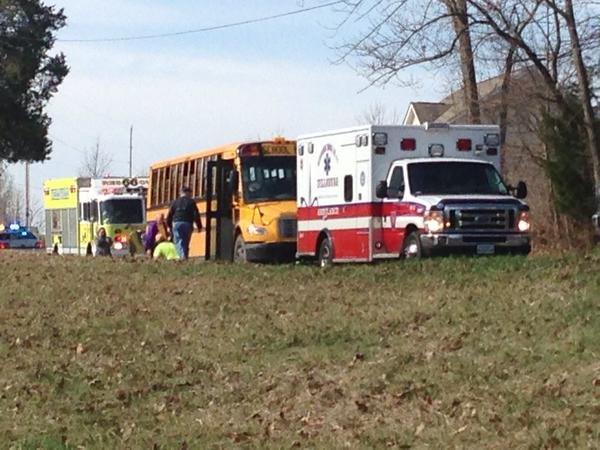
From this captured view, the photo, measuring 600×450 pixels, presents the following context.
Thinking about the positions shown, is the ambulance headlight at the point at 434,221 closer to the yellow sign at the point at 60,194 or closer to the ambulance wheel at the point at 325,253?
the ambulance wheel at the point at 325,253

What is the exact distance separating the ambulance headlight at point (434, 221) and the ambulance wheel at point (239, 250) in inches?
294

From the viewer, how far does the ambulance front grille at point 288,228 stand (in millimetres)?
28797

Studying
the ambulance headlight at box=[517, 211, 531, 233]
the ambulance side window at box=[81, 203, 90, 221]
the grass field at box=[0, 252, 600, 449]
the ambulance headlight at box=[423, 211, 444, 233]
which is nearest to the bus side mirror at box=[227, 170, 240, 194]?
the ambulance headlight at box=[423, 211, 444, 233]

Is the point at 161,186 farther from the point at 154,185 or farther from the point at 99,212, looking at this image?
the point at 99,212

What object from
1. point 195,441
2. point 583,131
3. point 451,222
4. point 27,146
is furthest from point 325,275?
point 27,146

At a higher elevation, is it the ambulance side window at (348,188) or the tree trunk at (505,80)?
the tree trunk at (505,80)

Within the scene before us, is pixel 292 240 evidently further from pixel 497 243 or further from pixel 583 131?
pixel 583 131

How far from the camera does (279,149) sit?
3019cm

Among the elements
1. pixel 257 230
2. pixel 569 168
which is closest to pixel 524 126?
pixel 569 168

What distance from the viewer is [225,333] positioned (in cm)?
1506

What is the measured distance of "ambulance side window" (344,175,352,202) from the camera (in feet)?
82.2

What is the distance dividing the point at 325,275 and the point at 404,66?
586 inches

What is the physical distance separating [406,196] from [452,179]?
0.86m

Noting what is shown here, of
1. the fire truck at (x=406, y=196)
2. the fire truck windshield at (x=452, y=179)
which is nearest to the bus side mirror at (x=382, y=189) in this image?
the fire truck at (x=406, y=196)
